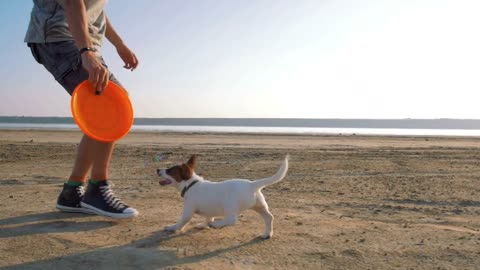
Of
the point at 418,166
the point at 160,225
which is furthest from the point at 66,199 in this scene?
the point at 418,166

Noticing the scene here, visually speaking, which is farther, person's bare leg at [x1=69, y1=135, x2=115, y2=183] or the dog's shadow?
person's bare leg at [x1=69, y1=135, x2=115, y2=183]

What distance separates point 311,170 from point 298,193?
2.76 meters

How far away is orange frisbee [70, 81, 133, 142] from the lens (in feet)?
13.7

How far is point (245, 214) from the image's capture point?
527 cm

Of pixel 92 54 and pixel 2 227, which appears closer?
pixel 92 54

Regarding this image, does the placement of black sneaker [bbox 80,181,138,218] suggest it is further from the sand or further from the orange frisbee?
the orange frisbee

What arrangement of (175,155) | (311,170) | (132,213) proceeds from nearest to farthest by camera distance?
(132,213) → (311,170) → (175,155)

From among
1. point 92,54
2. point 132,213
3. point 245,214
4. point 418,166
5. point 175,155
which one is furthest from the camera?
point 175,155

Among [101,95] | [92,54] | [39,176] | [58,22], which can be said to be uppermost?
[58,22]

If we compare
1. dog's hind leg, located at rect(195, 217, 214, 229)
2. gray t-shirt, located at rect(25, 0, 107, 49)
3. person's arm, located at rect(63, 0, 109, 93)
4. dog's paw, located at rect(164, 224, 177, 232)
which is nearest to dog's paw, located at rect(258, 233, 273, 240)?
dog's hind leg, located at rect(195, 217, 214, 229)

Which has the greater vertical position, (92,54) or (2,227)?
(92,54)

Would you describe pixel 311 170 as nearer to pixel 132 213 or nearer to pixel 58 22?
pixel 132 213

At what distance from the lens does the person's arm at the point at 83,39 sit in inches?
158

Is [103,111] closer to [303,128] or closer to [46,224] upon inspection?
[46,224]
